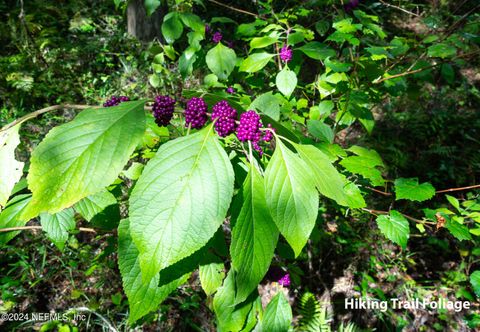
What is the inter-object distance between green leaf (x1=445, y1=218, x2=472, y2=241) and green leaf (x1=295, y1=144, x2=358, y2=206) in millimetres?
891

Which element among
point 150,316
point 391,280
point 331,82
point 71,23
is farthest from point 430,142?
point 71,23

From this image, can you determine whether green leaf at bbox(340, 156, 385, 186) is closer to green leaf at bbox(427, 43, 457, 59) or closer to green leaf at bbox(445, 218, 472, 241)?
green leaf at bbox(445, 218, 472, 241)

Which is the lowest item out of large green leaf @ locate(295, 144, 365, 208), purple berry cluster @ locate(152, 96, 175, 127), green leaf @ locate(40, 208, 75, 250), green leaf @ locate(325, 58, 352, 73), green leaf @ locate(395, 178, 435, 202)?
green leaf @ locate(395, 178, 435, 202)

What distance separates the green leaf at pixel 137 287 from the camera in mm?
840

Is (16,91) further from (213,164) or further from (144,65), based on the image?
(213,164)

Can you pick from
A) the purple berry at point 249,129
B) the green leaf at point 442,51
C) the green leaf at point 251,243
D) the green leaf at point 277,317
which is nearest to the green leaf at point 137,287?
the green leaf at point 251,243

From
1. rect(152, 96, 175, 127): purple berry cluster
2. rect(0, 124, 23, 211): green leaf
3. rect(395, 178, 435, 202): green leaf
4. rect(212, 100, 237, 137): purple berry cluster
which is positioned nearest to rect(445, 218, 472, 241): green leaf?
rect(395, 178, 435, 202): green leaf

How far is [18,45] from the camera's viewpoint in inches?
205

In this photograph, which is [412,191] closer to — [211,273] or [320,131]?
[320,131]

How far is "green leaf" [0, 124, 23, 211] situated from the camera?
699 millimetres

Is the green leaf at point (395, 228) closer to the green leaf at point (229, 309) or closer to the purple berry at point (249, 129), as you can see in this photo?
the green leaf at point (229, 309)

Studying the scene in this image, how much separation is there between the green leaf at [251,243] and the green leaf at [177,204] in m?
0.12

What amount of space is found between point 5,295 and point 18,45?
15.0 ft

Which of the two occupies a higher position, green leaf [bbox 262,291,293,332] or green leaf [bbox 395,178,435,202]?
green leaf [bbox 395,178,435,202]
